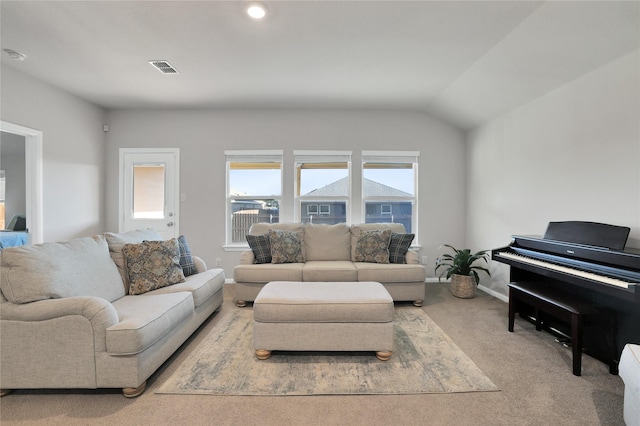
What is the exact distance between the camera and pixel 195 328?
242 centimetres

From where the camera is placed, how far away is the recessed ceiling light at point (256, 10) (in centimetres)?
206

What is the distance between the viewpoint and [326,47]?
2.61 m

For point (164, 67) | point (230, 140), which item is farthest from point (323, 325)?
point (230, 140)

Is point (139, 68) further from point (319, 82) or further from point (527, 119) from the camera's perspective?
point (527, 119)

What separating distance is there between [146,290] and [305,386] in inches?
61.8

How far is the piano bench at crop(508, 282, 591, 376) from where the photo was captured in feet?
6.22

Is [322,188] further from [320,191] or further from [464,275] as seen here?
[464,275]

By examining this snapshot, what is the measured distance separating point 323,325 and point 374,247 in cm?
167

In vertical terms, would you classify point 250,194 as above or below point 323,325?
above

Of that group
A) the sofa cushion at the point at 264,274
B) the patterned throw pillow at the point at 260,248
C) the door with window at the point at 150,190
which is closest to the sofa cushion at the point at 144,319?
the sofa cushion at the point at 264,274

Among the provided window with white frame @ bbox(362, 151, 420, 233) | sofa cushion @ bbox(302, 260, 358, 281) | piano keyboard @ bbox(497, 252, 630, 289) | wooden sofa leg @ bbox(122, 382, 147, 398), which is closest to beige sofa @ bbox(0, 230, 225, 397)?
wooden sofa leg @ bbox(122, 382, 147, 398)

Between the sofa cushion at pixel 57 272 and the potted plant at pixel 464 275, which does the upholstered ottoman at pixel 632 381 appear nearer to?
the potted plant at pixel 464 275

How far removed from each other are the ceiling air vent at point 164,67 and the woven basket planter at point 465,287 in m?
4.27

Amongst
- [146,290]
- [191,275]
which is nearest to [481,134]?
[191,275]
